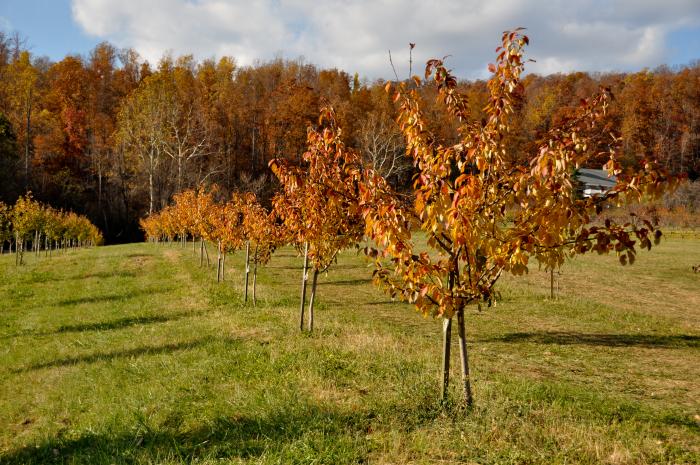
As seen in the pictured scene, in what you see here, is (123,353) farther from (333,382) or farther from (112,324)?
(333,382)

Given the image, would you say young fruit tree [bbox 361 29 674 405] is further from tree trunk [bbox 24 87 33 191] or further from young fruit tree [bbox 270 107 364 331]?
tree trunk [bbox 24 87 33 191]

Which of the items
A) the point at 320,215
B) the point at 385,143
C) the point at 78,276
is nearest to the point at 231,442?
the point at 320,215

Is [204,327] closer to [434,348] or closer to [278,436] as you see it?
[434,348]

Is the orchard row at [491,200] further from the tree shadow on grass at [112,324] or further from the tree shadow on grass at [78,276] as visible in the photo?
the tree shadow on grass at [78,276]

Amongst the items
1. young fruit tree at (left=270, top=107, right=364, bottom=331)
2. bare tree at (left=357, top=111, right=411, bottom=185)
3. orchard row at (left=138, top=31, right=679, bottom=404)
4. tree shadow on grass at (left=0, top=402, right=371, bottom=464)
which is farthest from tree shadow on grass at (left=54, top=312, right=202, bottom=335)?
bare tree at (left=357, top=111, right=411, bottom=185)

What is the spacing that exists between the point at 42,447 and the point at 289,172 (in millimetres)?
4725

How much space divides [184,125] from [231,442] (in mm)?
56424

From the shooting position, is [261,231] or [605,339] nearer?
[605,339]

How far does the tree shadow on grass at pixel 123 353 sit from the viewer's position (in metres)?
9.83

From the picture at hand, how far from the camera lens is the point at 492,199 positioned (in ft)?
17.4

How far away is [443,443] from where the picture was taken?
5.16m

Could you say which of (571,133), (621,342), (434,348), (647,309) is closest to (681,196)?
(647,309)

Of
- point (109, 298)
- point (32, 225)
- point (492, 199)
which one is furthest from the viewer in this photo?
point (32, 225)

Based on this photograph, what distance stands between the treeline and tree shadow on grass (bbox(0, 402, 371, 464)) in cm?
4189
